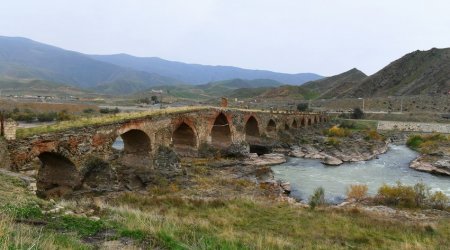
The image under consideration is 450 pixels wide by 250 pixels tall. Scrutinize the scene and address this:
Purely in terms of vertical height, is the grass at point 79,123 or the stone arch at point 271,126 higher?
the grass at point 79,123

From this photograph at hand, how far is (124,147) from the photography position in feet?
76.7

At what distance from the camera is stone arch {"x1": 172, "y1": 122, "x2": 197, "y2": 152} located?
1134 inches

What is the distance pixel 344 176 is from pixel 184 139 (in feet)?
37.6

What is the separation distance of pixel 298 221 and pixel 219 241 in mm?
5625

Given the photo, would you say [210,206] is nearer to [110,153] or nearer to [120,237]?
[110,153]

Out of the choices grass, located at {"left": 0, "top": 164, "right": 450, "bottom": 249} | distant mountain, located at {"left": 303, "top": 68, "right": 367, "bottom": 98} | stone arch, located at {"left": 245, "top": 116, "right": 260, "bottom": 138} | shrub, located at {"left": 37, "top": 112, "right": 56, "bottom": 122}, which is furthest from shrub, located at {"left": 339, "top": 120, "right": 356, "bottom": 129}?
distant mountain, located at {"left": 303, "top": 68, "right": 367, "bottom": 98}

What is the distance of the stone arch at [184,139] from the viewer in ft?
94.5

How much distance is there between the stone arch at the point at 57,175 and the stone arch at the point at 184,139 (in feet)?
40.7

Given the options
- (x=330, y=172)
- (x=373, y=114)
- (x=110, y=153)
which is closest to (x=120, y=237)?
(x=110, y=153)

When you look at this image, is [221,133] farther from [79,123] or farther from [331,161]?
[79,123]

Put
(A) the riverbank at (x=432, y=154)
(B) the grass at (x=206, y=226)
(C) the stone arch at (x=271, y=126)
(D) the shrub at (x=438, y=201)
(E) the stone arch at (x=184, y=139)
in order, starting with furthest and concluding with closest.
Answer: (C) the stone arch at (x=271, y=126)
(A) the riverbank at (x=432, y=154)
(E) the stone arch at (x=184, y=139)
(D) the shrub at (x=438, y=201)
(B) the grass at (x=206, y=226)

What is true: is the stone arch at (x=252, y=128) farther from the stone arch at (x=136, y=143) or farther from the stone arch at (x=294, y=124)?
the stone arch at (x=136, y=143)

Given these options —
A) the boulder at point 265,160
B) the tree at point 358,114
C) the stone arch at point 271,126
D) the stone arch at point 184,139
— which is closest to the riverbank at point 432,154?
the boulder at point 265,160

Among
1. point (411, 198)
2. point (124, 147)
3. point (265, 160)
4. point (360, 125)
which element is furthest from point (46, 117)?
point (360, 125)
